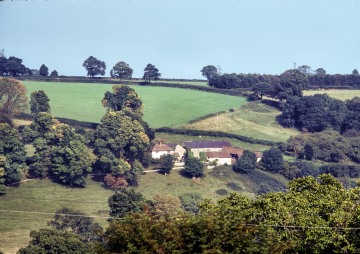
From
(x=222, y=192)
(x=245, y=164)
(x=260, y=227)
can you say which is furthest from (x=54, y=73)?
(x=260, y=227)

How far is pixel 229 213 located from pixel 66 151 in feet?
172

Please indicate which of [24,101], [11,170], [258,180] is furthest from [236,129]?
[11,170]

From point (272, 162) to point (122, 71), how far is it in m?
55.9

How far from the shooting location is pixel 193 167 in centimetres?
8538

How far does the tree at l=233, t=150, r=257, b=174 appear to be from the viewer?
8925 cm

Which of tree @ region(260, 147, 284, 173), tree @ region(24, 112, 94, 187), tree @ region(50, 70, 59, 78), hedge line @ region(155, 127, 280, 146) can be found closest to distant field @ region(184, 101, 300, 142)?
hedge line @ region(155, 127, 280, 146)

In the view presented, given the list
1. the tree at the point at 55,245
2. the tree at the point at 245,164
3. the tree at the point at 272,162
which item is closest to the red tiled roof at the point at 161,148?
the tree at the point at 245,164

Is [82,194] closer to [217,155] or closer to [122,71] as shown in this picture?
Answer: [217,155]

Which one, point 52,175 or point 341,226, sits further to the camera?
point 52,175

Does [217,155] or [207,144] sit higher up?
[207,144]

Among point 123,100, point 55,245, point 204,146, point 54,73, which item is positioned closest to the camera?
point 55,245

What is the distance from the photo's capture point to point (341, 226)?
123 feet

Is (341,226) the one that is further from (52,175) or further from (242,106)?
(242,106)

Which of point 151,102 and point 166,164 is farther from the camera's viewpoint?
point 151,102
